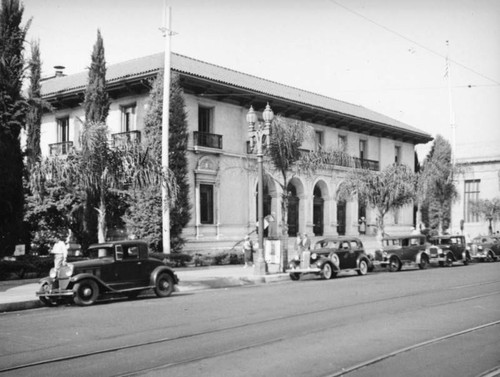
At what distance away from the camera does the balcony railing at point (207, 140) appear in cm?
3042

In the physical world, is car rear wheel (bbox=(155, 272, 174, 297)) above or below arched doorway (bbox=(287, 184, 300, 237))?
below

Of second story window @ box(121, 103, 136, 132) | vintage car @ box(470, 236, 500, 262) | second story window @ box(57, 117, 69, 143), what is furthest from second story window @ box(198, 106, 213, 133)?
vintage car @ box(470, 236, 500, 262)

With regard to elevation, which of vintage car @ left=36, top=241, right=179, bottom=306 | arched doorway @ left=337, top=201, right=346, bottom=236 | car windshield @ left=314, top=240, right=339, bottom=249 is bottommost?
vintage car @ left=36, top=241, right=179, bottom=306

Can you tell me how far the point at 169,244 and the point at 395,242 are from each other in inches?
416

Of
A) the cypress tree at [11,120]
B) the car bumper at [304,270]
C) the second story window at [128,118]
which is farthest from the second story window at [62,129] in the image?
the car bumper at [304,270]

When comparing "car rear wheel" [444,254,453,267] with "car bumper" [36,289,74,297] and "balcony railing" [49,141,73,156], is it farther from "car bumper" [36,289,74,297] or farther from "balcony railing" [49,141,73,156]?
"balcony railing" [49,141,73,156]

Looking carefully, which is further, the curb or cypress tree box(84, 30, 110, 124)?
cypress tree box(84, 30, 110, 124)

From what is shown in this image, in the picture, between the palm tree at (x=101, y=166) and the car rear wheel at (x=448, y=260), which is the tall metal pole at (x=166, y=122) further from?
the car rear wheel at (x=448, y=260)

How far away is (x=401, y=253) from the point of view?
2617cm

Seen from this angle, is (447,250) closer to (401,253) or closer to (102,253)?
(401,253)

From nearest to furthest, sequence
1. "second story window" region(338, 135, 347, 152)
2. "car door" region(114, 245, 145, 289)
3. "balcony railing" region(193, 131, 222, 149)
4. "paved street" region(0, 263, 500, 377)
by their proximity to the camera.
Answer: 1. "paved street" region(0, 263, 500, 377)
2. "car door" region(114, 245, 145, 289)
3. "balcony railing" region(193, 131, 222, 149)
4. "second story window" region(338, 135, 347, 152)

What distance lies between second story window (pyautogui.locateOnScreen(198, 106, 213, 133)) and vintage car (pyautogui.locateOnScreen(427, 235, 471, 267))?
44.1 ft

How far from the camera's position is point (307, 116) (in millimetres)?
38594

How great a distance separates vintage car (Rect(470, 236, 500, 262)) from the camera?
32.8 m
